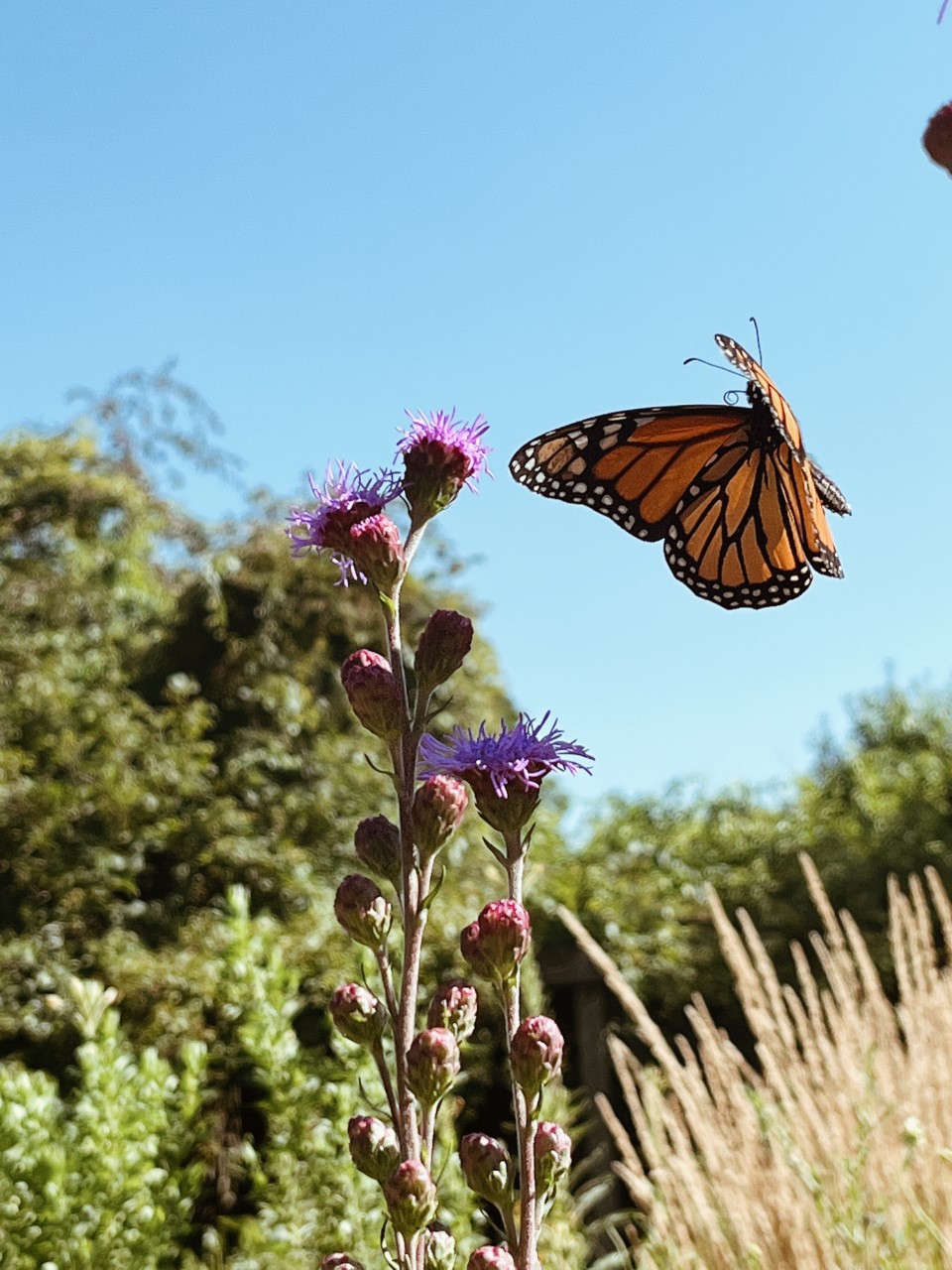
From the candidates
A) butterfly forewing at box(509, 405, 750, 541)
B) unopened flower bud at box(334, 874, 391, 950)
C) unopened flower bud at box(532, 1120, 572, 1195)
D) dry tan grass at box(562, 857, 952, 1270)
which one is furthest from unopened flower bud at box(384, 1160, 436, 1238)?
dry tan grass at box(562, 857, 952, 1270)

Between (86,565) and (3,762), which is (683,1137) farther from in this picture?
(86,565)

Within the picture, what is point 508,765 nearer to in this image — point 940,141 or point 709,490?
point 940,141

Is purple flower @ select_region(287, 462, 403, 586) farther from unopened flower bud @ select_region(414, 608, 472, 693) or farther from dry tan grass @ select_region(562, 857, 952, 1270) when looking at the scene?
dry tan grass @ select_region(562, 857, 952, 1270)

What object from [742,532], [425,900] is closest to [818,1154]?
[742,532]

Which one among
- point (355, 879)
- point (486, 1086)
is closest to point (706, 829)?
point (486, 1086)

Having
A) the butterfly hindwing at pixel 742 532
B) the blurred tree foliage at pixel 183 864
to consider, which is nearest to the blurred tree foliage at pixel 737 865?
the blurred tree foliage at pixel 183 864

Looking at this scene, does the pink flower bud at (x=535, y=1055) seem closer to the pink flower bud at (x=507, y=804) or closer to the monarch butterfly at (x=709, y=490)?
the pink flower bud at (x=507, y=804)
